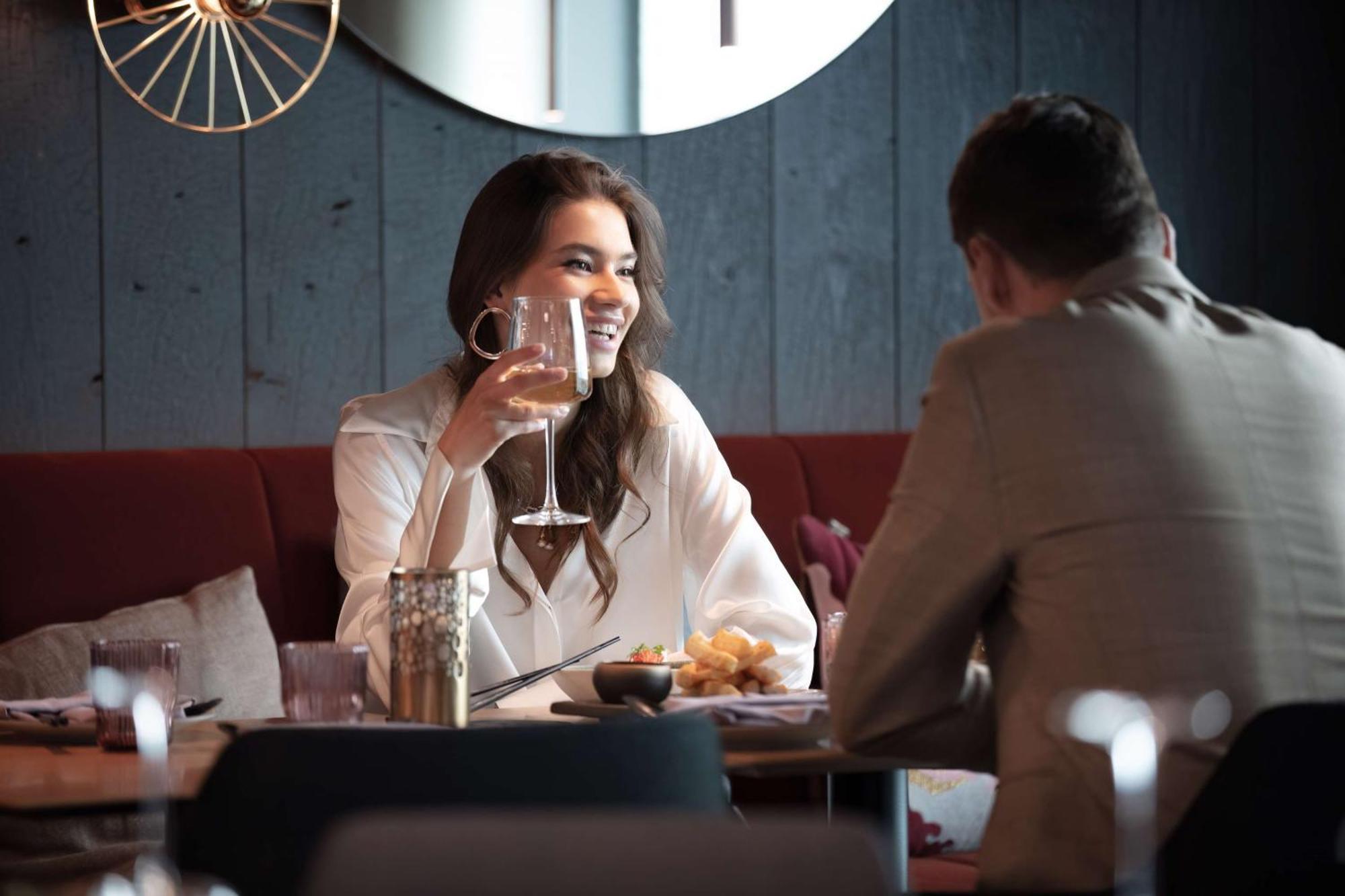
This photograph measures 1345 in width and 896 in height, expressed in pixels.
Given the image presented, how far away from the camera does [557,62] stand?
10.8ft

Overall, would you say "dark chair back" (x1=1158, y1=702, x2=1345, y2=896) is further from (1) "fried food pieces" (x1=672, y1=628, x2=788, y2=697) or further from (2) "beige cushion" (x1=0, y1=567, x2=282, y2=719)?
(2) "beige cushion" (x1=0, y1=567, x2=282, y2=719)

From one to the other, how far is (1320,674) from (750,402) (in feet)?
7.26

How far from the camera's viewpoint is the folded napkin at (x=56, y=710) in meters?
1.71

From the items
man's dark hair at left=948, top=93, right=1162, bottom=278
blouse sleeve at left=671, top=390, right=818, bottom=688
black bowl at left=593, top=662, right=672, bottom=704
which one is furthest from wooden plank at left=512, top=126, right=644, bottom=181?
man's dark hair at left=948, top=93, right=1162, bottom=278

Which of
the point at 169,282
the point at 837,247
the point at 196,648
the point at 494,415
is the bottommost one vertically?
the point at 196,648

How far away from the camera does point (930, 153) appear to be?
3650 mm

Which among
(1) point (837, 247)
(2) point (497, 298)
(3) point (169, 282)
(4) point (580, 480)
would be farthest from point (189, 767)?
(1) point (837, 247)

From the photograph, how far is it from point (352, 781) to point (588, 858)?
0.36 m

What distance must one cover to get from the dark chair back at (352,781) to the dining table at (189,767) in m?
0.05

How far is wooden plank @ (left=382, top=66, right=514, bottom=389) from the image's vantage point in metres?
3.15

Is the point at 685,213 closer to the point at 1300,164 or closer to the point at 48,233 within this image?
the point at 48,233

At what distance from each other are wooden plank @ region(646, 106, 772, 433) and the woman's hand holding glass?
4.32ft

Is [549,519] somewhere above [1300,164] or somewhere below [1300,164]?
below

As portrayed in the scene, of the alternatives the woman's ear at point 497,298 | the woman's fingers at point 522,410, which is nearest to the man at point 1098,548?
the woman's fingers at point 522,410
